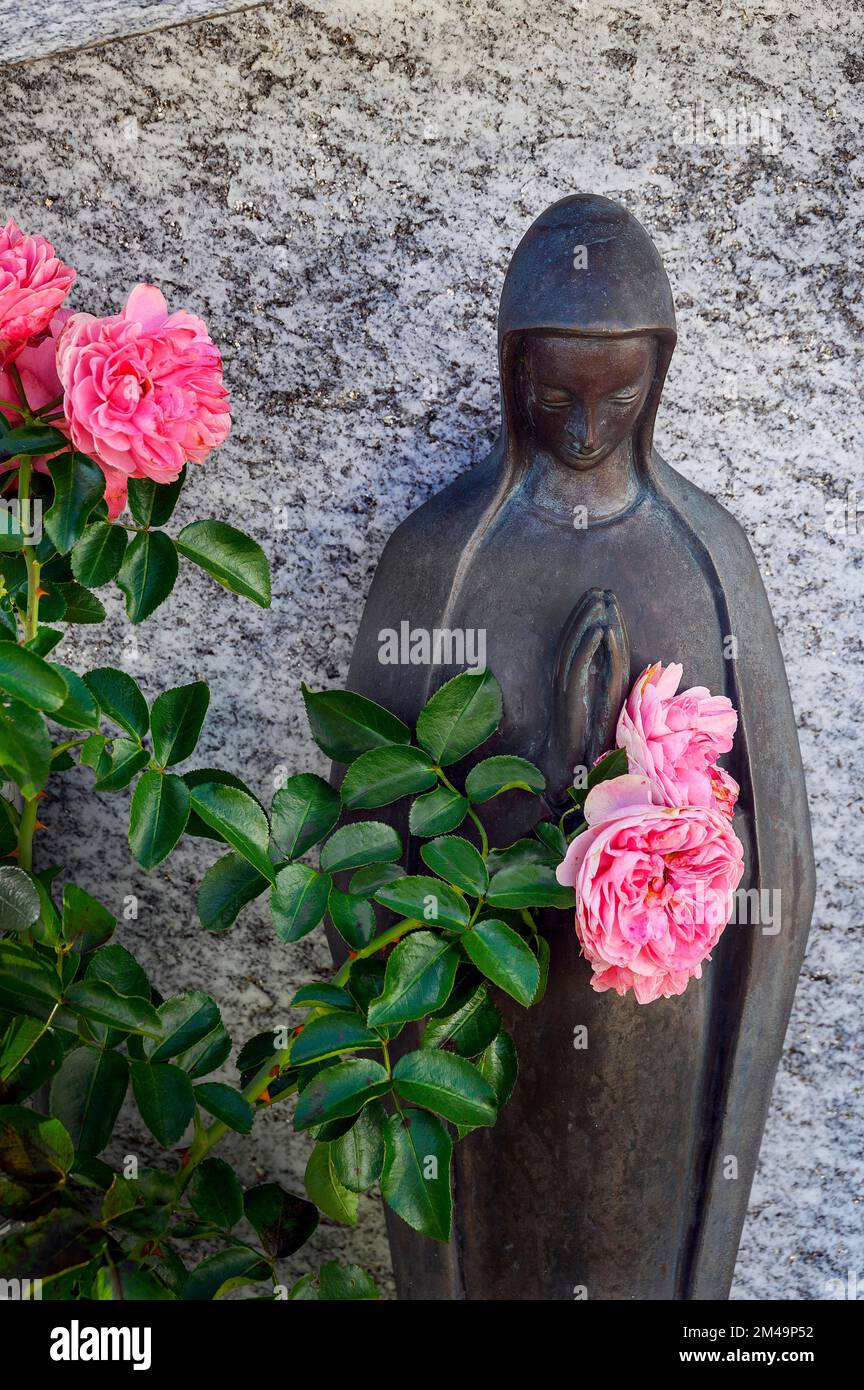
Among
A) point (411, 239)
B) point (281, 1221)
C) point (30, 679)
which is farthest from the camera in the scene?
point (411, 239)

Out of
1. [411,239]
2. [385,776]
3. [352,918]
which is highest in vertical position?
[411,239]

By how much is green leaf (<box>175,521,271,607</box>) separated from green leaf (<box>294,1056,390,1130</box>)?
349 mm

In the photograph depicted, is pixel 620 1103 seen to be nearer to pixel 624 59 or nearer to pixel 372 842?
pixel 372 842

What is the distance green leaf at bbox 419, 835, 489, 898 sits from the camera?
96 centimetres

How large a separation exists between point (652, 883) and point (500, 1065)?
0.19 m

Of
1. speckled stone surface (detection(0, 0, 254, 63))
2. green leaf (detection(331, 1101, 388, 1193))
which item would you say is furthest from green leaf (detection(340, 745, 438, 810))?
speckled stone surface (detection(0, 0, 254, 63))

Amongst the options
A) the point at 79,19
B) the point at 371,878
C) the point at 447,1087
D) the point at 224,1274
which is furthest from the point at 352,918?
the point at 79,19

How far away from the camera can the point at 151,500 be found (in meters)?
1.09

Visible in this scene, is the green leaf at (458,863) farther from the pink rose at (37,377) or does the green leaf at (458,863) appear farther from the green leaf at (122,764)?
the pink rose at (37,377)

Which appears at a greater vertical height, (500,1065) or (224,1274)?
(500,1065)

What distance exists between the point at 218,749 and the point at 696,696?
21.5 inches

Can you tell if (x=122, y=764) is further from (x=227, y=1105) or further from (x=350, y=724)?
(x=227, y=1105)
